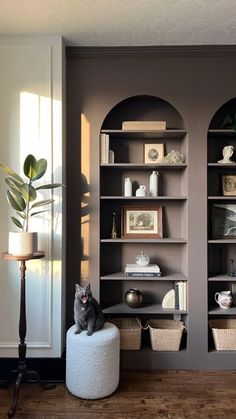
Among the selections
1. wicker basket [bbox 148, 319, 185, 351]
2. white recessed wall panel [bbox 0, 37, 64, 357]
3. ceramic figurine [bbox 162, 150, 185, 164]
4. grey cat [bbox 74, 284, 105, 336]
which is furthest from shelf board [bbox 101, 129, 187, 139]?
wicker basket [bbox 148, 319, 185, 351]

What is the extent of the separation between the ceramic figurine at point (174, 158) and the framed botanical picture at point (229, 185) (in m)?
0.45

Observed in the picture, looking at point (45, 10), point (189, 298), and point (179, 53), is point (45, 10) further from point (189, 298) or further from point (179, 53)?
point (189, 298)

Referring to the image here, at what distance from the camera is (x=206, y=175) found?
255cm

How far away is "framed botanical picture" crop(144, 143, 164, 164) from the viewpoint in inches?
109

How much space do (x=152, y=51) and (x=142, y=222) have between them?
1472mm

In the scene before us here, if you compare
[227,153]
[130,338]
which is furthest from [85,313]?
[227,153]

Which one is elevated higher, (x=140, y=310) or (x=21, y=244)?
(x=21, y=244)

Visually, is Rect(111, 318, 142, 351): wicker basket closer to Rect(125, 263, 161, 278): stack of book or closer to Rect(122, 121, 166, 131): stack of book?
Rect(125, 263, 161, 278): stack of book

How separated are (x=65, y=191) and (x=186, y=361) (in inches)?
69.2

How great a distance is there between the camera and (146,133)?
8.52 ft

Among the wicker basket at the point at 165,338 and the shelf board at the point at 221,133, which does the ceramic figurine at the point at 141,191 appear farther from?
the wicker basket at the point at 165,338

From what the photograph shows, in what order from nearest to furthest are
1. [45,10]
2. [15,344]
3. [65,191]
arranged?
[45,10]
[15,344]
[65,191]

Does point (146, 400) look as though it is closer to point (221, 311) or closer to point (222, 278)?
point (221, 311)

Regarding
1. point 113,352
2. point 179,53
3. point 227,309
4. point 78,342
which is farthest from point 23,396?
point 179,53
